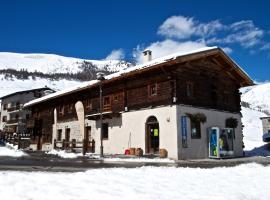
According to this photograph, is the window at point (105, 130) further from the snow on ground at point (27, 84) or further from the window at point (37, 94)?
the snow on ground at point (27, 84)

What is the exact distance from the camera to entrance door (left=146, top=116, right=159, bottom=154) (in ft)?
76.0

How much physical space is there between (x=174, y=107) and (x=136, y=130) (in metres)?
3.91

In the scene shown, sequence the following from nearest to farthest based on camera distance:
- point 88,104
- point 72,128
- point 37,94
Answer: point 88,104, point 72,128, point 37,94

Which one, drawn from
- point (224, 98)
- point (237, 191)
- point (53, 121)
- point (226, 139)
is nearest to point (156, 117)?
point (226, 139)

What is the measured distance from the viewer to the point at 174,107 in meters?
21.8

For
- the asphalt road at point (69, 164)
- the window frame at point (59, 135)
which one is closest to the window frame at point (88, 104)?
the window frame at point (59, 135)

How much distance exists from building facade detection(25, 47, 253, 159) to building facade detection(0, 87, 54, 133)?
3727cm

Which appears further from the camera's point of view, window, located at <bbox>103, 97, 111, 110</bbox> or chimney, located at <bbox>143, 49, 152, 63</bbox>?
chimney, located at <bbox>143, 49, 152, 63</bbox>

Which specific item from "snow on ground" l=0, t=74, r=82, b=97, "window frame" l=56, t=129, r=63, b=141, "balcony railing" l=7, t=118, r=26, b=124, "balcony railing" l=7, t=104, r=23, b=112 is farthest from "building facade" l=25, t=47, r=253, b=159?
"snow on ground" l=0, t=74, r=82, b=97

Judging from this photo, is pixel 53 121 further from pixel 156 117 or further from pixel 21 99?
pixel 21 99

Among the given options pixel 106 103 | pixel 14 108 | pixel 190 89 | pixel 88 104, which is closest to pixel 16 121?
pixel 14 108

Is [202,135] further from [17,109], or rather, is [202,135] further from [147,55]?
[17,109]

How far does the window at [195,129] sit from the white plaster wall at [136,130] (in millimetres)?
1847

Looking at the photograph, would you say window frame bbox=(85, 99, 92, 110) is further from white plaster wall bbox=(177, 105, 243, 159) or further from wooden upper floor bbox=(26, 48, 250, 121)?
white plaster wall bbox=(177, 105, 243, 159)
